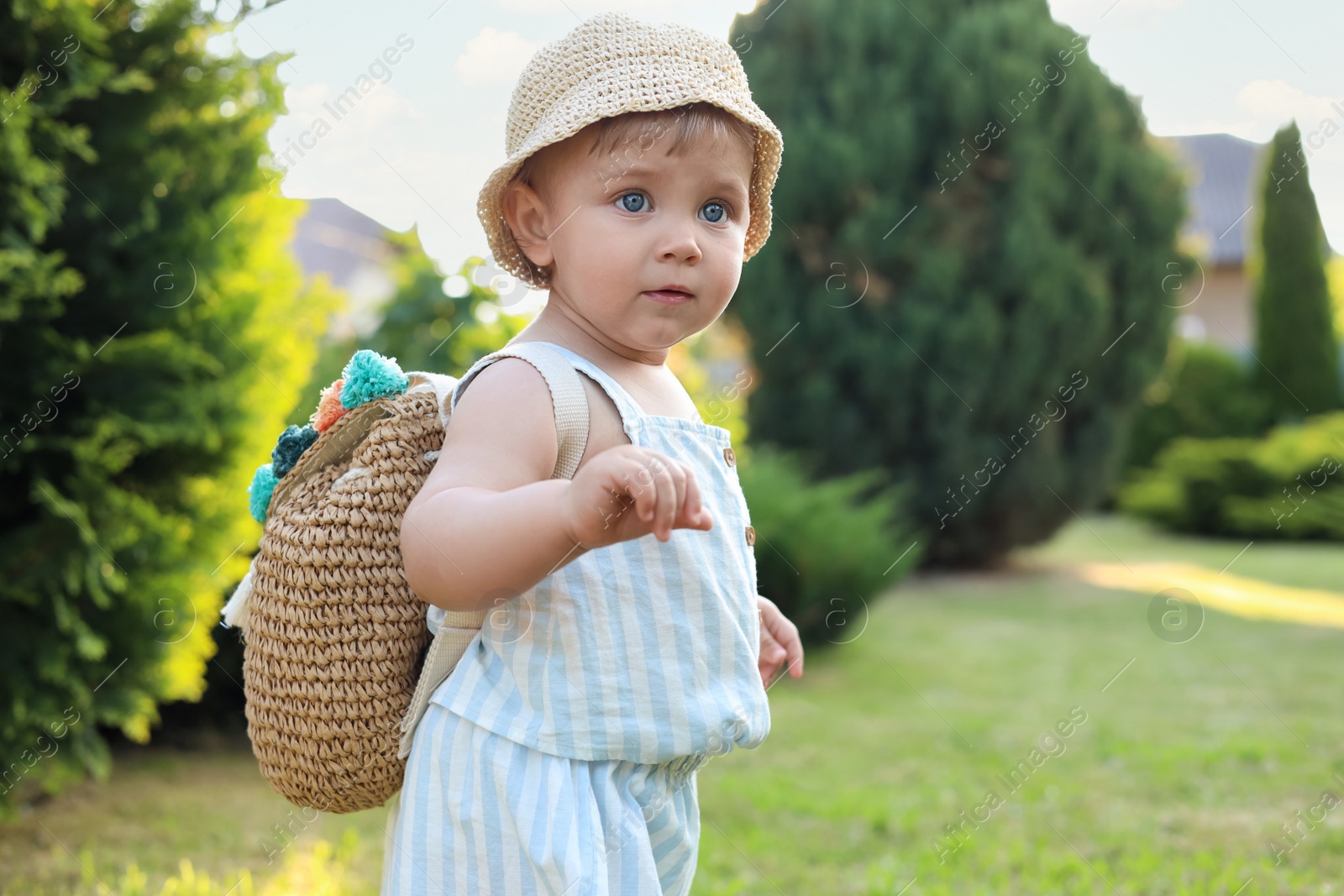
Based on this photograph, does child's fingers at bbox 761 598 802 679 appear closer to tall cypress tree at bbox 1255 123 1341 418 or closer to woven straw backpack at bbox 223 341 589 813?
woven straw backpack at bbox 223 341 589 813

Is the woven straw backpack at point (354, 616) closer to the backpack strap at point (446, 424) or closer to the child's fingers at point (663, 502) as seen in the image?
the backpack strap at point (446, 424)

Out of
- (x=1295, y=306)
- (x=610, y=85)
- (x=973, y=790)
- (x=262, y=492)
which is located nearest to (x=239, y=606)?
(x=262, y=492)

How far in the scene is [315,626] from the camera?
158 centimetres

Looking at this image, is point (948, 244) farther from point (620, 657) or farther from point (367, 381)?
point (620, 657)

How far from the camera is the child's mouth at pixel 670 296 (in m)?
1.61

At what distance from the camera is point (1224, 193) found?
2733 centimetres

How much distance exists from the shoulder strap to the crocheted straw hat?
300 millimetres

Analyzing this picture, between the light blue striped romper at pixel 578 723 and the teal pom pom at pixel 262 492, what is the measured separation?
1.21 ft

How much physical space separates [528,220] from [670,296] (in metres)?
0.29

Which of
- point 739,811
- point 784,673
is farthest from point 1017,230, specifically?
point 739,811

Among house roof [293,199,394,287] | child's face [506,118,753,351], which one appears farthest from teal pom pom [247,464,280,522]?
house roof [293,199,394,287]

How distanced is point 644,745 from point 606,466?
0.50 m

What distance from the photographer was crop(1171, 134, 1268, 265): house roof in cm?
2525

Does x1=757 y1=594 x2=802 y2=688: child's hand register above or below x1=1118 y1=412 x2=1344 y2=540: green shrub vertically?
above
